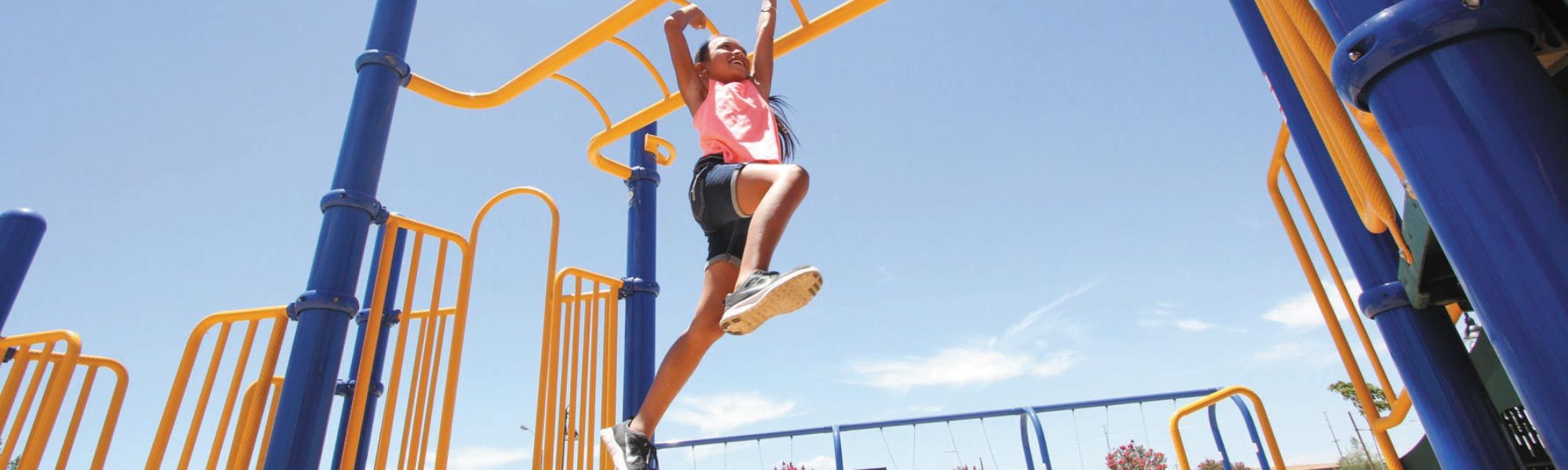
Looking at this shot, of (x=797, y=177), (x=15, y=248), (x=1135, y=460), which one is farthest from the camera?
(x=1135, y=460)

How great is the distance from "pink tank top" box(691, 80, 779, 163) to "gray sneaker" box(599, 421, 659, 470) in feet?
2.71

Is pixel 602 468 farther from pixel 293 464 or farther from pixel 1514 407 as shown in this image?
pixel 1514 407

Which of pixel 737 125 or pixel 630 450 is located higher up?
pixel 737 125

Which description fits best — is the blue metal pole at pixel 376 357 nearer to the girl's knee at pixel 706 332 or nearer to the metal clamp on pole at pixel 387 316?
the metal clamp on pole at pixel 387 316

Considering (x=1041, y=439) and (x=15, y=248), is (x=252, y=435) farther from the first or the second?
(x=1041, y=439)

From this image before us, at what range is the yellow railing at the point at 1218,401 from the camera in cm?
300

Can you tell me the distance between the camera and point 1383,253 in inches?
73.4

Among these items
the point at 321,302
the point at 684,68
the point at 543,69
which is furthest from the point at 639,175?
the point at 321,302

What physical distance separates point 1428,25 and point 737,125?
1.78 m

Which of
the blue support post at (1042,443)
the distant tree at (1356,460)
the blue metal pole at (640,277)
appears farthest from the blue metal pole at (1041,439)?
the distant tree at (1356,460)

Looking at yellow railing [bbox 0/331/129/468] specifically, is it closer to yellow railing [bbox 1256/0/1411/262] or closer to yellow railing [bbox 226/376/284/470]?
yellow railing [bbox 226/376/284/470]

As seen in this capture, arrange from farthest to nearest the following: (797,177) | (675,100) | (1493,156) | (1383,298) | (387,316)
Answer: (387,316), (675,100), (797,177), (1383,298), (1493,156)

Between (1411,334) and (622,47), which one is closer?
(1411,334)

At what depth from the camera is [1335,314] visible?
2188 mm
